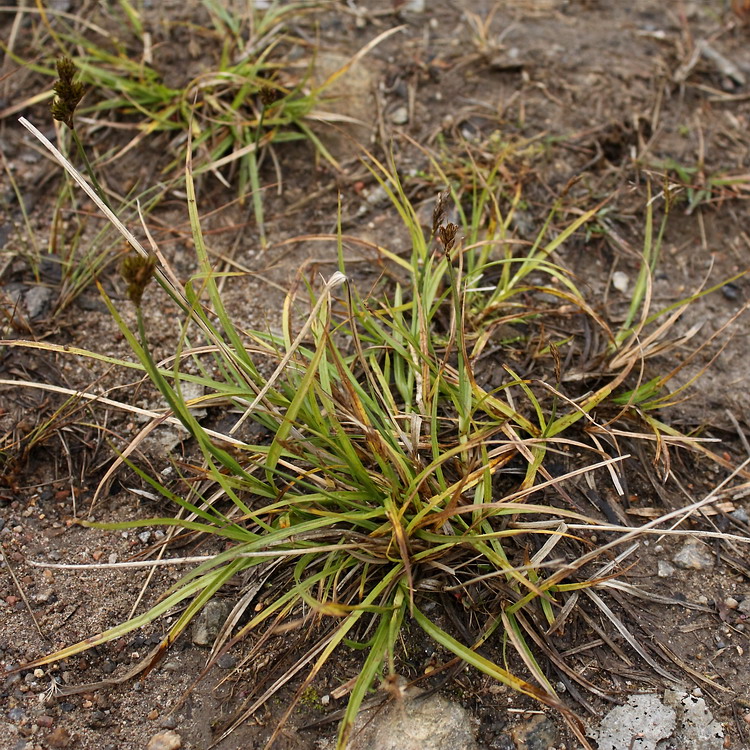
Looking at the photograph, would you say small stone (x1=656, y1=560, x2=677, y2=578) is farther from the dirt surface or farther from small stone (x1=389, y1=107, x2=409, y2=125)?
small stone (x1=389, y1=107, x2=409, y2=125)

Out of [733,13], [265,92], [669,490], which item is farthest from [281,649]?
[733,13]

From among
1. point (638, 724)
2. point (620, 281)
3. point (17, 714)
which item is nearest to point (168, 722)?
point (17, 714)

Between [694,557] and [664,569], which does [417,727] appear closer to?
[664,569]

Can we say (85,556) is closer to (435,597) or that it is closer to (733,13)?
(435,597)

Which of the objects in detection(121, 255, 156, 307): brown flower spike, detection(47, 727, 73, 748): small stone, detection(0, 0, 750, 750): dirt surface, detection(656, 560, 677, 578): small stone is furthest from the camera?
detection(656, 560, 677, 578): small stone

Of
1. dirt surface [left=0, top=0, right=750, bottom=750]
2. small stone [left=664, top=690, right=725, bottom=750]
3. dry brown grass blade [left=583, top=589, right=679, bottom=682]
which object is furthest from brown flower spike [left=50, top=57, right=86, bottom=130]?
small stone [left=664, top=690, right=725, bottom=750]

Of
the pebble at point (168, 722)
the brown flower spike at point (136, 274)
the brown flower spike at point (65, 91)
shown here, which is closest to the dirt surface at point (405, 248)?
the pebble at point (168, 722)
